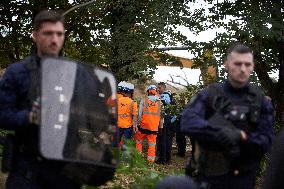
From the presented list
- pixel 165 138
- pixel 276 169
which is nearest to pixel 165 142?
pixel 165 138

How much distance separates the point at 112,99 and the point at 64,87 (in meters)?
0.43

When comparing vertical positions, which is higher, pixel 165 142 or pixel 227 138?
pixel 227 138

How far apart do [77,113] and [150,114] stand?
26.8 ft

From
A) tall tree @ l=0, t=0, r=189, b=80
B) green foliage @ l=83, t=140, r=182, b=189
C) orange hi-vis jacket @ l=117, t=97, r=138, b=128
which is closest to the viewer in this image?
green foliage @ l=83, t=140, r=182, b=189

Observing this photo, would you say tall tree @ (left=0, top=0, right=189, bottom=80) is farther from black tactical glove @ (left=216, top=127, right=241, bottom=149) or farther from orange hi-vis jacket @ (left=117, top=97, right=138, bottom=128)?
black tactical glove @ (left=216, top=127, right=241, bottom=149)

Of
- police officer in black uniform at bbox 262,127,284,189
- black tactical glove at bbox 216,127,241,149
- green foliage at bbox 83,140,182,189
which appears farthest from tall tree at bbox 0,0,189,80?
police officer in black uniform at bbox 262,127,284,189

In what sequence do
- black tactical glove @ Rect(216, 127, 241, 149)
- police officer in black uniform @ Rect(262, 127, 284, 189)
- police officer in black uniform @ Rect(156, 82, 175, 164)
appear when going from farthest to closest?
1. police officer in black uniform @ Rect(156, 82, 175, 164)
2. black tactical glove @ Rect(216, 127, 241, 149)
3. police officer in black uniform @ Rect(262, 127, 284, 189)

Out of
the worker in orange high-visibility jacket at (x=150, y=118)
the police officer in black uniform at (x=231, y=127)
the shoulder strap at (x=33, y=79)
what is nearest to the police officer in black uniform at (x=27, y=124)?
the shoulder strap at (x=33, y=79)

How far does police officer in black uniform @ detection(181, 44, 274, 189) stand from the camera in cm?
361

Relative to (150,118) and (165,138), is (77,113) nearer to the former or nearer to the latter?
(150,118)

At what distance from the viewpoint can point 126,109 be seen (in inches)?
462

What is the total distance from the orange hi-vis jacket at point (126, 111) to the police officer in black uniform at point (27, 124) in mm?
8136

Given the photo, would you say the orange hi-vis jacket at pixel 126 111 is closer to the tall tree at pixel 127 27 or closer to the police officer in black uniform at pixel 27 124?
the tall tree at pixel 127 27

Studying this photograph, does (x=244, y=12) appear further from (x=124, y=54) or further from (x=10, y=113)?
(x=10, y=113)
